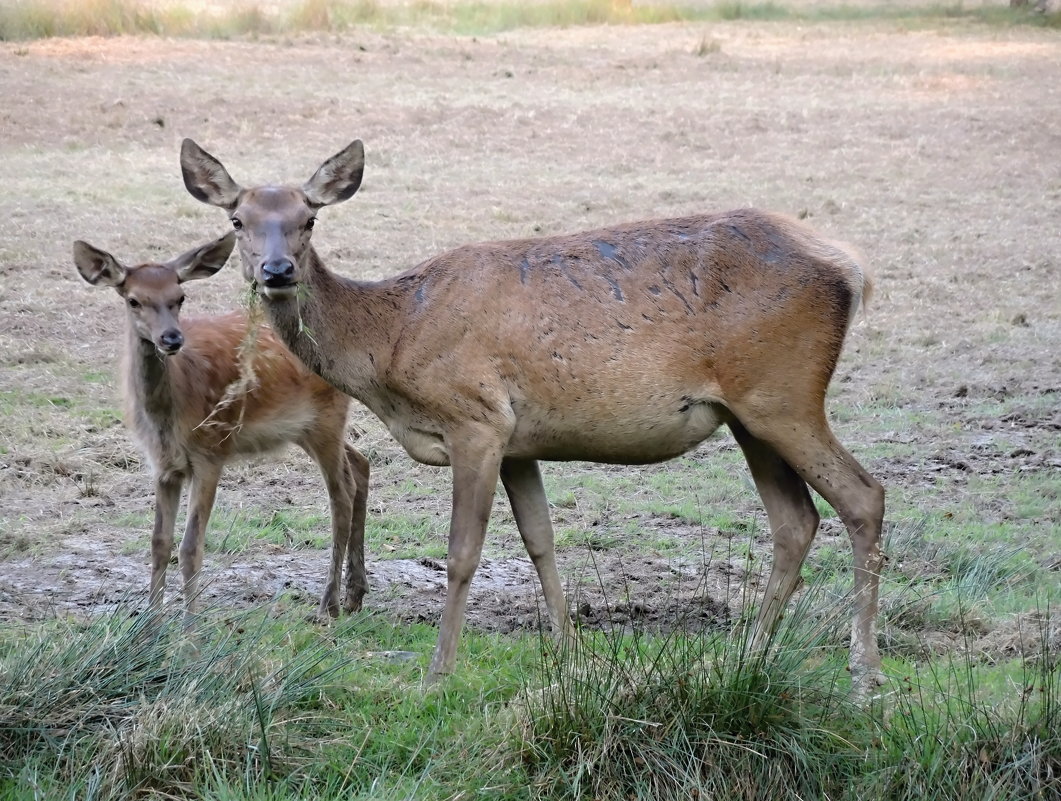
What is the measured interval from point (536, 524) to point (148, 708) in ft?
7.32

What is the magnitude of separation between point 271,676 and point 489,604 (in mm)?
2157

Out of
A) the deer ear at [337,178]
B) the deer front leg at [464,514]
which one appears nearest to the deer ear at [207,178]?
the deer ear at [337,178]

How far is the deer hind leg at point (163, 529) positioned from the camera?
7.42 m

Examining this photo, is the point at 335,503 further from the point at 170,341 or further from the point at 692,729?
the point at 692,729

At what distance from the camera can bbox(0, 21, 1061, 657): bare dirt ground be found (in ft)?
27.8

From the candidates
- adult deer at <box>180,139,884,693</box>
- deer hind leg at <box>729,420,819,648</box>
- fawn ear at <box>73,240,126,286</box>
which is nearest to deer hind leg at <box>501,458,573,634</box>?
adult deer at <box>180,139,884,693</box>

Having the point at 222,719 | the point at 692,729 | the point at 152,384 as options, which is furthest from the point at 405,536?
the point at 692,729

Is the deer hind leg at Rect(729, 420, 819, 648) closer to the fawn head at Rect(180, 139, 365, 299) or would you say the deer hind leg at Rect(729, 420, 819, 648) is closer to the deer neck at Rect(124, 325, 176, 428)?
the fawn head at Rect(180, 139, 365, 299)

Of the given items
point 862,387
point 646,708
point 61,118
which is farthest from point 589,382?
point 61,118

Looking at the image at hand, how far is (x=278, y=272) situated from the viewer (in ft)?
21.2

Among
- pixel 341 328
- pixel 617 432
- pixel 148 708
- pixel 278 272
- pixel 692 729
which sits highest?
pixel 278 272

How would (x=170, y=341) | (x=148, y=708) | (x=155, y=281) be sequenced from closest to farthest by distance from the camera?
(x=148, y=708) → (x=170, y=341) → (x=155, y=281)

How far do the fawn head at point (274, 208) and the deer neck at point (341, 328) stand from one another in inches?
5.0

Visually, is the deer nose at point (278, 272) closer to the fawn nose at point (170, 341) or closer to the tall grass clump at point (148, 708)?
the fawn nose at point (170, 341)
